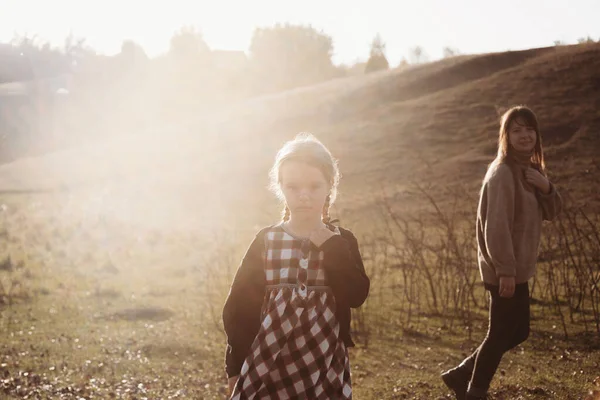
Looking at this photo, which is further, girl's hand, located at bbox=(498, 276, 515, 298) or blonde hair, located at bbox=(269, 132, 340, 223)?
girl's hand, located at bbox=(498, 276, 515, 298)

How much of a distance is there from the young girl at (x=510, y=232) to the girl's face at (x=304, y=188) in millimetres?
1597

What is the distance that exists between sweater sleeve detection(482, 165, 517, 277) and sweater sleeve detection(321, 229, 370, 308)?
1.47 m

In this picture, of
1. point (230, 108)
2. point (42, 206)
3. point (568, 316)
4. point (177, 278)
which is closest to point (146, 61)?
point (230, 108)

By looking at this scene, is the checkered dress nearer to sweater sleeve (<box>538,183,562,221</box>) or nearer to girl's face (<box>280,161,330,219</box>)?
girl's face (<box>280,161,330,219</box>)

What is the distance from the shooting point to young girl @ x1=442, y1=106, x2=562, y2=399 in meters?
3.82

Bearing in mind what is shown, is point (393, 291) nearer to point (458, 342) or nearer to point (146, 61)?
point (458, 342)

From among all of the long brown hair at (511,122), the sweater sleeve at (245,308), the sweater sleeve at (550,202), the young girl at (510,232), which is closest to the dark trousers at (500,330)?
the young girl at (510,232)

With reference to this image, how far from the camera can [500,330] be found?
3.89m

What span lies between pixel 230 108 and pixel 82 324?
41.1 metres

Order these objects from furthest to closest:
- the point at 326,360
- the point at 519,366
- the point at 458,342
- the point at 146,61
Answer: the point at 146,61
the point at 458,342
the point at 519,366
the point at 326,360

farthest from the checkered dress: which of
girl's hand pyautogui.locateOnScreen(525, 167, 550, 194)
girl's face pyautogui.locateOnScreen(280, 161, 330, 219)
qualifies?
girl's hand pyautogui.locateOnScreen(525, 167, 550, 194)

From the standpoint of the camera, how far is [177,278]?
42.8 ft

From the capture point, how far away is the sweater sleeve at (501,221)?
3.79 m

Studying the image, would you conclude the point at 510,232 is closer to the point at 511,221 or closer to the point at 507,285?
the point at 511,221
